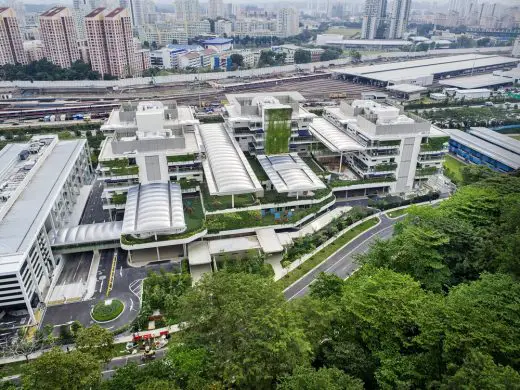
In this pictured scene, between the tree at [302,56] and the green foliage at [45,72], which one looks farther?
the tree at [302,56]

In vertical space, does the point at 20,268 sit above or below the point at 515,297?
below

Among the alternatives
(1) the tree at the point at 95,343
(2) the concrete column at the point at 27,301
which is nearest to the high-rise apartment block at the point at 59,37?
(2) the concrete column at the point at 27,301

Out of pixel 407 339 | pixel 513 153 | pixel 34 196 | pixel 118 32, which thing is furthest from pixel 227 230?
pixel 118 32

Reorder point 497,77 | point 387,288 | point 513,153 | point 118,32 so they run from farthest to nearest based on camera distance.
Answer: point 497,77, point 118,32, point 513,153, point 387,288

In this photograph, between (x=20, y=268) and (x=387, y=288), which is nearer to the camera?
(x=387, y=288)

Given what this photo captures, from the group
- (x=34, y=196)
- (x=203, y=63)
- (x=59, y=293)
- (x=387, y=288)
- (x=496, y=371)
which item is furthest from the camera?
(x=203, y=63)

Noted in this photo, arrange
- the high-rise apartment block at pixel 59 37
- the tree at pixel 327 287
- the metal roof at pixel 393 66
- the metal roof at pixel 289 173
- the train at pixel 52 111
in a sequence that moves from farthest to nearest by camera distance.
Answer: the metal roof at pixel 393 66
the high-rise apartment block at pixel 59 37
the train at pixel 52 111
the metal roof at pixel 289 173
the tree at pixel 327 287

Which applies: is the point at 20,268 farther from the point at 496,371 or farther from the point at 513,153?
the point at 513,153

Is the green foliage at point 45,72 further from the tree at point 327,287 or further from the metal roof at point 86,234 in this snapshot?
the tree at point 327,287
